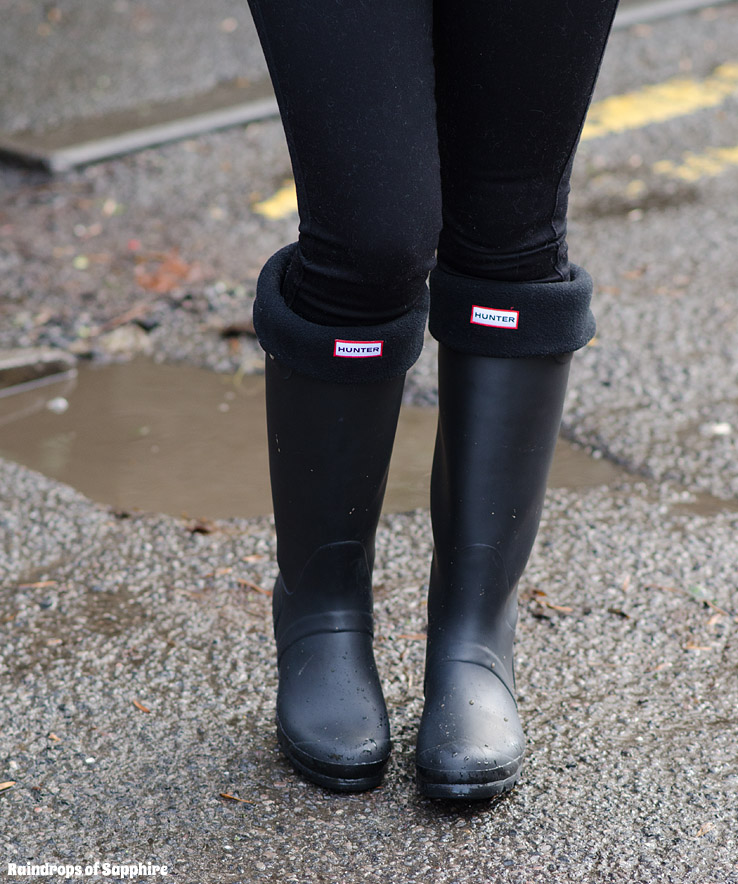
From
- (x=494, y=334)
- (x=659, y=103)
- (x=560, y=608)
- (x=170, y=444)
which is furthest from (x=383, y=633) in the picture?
(x=659, y=103)

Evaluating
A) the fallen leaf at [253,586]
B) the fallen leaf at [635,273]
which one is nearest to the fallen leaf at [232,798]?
the fallen leaf at [253,586]

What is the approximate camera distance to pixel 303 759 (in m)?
1.44

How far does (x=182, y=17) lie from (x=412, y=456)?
4.05 m

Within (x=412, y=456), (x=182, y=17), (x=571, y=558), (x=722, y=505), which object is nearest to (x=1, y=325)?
(x=412, y=456)

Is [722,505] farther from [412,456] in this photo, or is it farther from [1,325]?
[1,325]

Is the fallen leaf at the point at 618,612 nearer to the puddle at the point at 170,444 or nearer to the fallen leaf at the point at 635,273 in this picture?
the puddle at the point at 170,444

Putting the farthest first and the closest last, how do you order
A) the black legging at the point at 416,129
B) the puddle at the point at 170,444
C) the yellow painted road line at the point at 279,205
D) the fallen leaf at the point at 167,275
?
the yellow painted road line at the point at 279,205 → the fallen leaf at the point at 167,275 → the puddle at the point at 170,444 → the black legging at the point at 416,129

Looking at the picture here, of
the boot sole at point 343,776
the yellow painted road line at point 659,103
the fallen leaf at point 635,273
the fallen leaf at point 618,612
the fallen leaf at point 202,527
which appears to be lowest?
the yellow painted road line at point 659,103

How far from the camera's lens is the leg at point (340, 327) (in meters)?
1.18

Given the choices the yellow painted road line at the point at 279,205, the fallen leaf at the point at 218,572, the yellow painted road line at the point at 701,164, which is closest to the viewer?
the fallen leaf at the point at 218,572

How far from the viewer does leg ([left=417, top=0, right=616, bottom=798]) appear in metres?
1.23

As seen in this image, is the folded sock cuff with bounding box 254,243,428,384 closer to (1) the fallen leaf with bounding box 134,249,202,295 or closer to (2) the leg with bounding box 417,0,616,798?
(2) the leg with bounding box 417,0,616,798

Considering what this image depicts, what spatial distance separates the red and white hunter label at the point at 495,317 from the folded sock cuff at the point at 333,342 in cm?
7

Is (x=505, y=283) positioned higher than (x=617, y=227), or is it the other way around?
(x=505, y=283)
